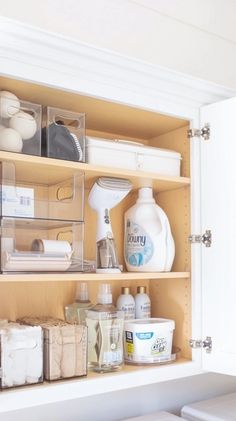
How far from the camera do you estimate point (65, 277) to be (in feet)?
3.91

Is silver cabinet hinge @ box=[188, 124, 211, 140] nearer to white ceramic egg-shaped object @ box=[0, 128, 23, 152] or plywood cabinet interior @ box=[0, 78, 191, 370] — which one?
plywood cabinet interior @ box=[0, 78, 191, 370]

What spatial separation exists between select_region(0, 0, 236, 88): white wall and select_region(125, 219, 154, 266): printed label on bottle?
57cm

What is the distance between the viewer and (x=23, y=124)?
3.98ft

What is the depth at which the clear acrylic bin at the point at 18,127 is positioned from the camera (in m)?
1.18

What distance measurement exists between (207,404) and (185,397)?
0.15 m

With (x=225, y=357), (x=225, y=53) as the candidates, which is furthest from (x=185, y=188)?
(x=225, y=53)

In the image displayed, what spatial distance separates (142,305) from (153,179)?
17.3 inches

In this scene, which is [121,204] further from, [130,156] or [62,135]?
[62,135]

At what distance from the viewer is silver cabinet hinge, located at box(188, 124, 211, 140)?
143 cm

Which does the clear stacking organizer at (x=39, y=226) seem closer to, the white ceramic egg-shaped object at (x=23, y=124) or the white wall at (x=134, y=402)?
the white ceramic egg-shaped object at (x=23, y=124)

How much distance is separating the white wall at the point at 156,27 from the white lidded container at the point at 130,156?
0.33 m

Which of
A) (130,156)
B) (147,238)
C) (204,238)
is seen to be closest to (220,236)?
(204,238)

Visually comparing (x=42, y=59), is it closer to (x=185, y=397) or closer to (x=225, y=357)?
(x=225, y=357)

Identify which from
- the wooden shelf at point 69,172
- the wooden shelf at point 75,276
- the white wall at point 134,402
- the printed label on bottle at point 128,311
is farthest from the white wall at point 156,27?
the white wall at point 134,402
